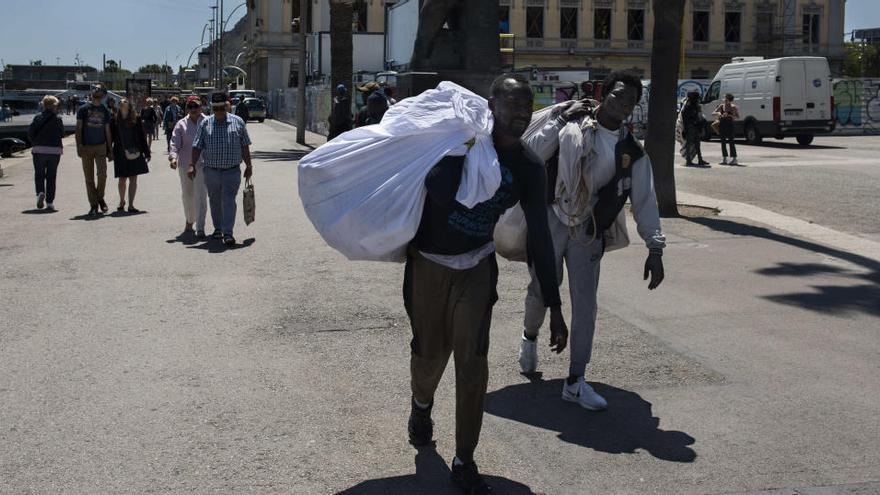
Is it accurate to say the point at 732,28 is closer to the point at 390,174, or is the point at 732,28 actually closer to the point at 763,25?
the point at 763,25

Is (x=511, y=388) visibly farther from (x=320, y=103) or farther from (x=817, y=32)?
(x=817, y=32)

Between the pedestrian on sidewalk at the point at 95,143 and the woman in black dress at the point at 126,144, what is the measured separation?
0.13 meters

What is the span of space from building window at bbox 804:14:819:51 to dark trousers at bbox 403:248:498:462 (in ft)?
243

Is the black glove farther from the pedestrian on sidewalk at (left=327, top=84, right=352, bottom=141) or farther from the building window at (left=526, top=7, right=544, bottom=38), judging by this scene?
the building window at (left=526, top=7, right=544, bottom=38)

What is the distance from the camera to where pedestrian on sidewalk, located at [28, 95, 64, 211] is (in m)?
14.6

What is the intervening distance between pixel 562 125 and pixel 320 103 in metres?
36.1

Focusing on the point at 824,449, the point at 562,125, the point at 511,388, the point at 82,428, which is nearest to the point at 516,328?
the point at 511,388

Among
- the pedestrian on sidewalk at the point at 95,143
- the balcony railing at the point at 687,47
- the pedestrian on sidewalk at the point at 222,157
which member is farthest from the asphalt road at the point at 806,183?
the balcony railing at the point at 687,47

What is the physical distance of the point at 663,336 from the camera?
7.28 metres

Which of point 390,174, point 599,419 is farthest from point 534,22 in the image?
point 390,174

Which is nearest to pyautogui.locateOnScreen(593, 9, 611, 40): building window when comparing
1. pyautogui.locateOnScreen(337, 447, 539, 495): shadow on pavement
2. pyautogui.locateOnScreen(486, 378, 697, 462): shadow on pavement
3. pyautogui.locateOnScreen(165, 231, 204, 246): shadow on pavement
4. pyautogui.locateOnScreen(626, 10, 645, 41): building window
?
pyautogui.locateOnScreen(626, 10, 645, 41): building window

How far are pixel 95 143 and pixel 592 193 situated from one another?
34.2 ft

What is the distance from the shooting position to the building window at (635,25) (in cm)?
7225

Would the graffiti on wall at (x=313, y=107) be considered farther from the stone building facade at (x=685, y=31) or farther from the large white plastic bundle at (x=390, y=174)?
the large white plastic bundle at (x=390, y=174)
